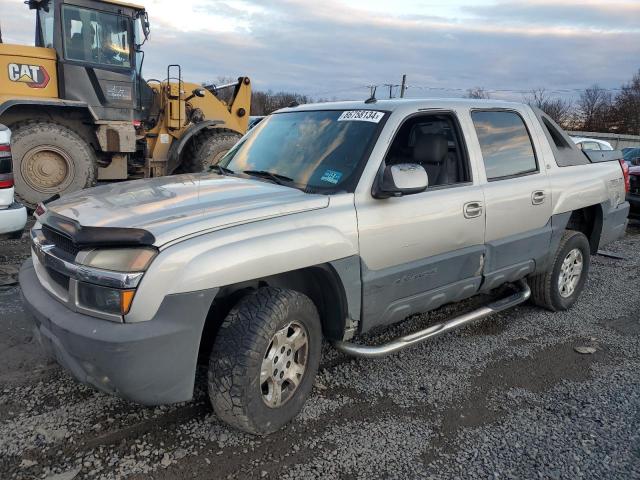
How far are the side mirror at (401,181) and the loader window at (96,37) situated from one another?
744 centimetres

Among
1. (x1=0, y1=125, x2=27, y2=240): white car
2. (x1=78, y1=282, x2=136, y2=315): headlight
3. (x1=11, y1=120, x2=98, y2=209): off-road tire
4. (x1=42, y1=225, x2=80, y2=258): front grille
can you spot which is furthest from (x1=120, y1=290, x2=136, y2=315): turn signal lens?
(x1=11, y1=120, x2=98, y2=209): off-road tire

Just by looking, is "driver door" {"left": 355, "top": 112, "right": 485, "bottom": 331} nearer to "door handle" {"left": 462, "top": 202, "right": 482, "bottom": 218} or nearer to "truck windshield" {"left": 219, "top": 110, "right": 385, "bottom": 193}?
"door handle" {"left": 462, "top": 202, "right": 482, "bottom": 218}

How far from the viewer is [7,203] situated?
15.9 feet

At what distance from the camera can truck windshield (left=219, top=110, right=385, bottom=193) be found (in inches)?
135

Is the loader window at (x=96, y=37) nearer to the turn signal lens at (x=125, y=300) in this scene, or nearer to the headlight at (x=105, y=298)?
the headlight at (x=105, y=298)

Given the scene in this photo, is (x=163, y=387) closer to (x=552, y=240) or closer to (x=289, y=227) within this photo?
(x=289, y=227)

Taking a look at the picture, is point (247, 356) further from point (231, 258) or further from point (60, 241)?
point (60, 241)

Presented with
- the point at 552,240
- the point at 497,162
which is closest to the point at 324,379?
the point at 497,162

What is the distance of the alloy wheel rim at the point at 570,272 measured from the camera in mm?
5109

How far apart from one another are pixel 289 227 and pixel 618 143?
37.0m

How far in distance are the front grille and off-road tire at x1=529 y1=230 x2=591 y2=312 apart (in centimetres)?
403

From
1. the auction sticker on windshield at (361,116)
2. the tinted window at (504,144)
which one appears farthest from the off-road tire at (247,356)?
the tinted window at (504,144)

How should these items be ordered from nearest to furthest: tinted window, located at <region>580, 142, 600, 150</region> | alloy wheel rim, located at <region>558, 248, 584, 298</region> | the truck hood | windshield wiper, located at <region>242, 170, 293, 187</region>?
1. the truck hood
2. windshield wiper, located at <region>242, 170, 293, 187</region>
3. alloy wheel rim, located at <region>558, 248, 584, 298</region>
4. tinted window, located at <region>580, 142, 600, 150</region>

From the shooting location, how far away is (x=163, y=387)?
8.37ft
